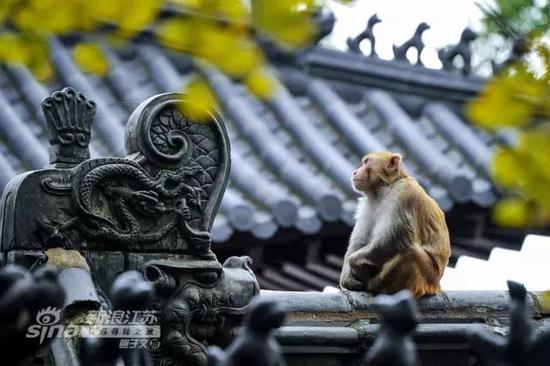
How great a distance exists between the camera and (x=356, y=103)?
484 inches

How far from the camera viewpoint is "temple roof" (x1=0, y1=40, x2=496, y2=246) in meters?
10.0

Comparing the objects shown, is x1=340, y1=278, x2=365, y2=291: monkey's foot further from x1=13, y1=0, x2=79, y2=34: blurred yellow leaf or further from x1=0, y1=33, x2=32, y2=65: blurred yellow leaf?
x1=13, y1=0, x2=79, y2=34: blurred yellow leaf

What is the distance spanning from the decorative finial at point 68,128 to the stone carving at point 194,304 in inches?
23.9

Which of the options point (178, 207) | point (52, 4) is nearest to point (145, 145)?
point (178, 207)

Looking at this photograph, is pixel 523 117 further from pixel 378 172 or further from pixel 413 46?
pixel 413 46

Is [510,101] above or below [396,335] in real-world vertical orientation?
above

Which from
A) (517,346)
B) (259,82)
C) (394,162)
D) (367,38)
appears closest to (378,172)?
(394,162)

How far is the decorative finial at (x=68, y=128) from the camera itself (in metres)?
6.02

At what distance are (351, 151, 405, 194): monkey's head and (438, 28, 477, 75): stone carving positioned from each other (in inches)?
113

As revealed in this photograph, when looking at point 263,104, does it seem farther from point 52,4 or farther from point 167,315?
point 52,4

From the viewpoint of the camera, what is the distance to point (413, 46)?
38.2ft

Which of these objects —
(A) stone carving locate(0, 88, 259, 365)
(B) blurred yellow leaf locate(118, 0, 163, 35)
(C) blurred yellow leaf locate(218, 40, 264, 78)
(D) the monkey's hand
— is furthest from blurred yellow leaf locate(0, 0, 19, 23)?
(D) the monkey's hand

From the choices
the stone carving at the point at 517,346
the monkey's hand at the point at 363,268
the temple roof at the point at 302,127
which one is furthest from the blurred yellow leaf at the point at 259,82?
the temple roof at the point at 302,127

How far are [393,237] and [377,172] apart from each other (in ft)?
2.22
